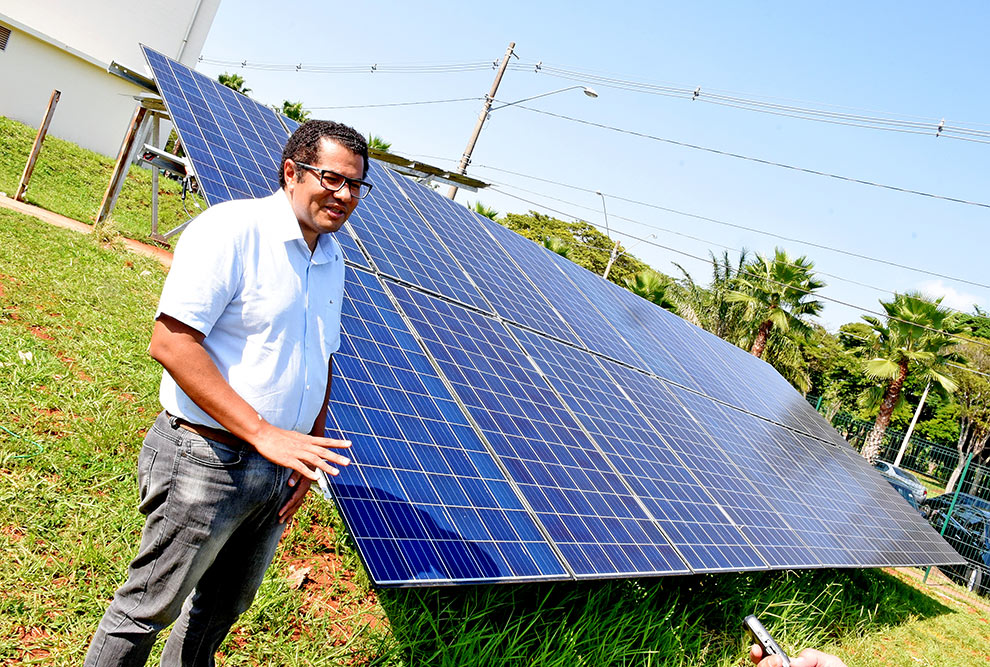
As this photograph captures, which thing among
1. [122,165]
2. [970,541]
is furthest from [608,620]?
[970,541]

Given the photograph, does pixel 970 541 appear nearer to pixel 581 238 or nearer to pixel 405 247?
pixel 405 247

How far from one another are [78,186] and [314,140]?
16.8 metres

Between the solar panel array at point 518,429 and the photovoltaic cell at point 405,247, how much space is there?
27 mm

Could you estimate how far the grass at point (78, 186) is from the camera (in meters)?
13.3

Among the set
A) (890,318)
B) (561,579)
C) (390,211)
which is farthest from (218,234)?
(890,318)

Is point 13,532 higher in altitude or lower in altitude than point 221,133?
lower

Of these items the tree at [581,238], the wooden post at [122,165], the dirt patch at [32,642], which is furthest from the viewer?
the tree at [581,238]

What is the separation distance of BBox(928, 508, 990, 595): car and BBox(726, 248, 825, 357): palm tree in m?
→ 12.8

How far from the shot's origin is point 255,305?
2.31 meters

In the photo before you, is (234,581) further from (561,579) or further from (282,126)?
(282,126)

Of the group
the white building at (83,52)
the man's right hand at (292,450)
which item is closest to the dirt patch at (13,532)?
the man's right hand at (292,450)

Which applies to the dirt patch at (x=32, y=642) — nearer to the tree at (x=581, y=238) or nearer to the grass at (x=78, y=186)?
the grass at (x=78, y=186)

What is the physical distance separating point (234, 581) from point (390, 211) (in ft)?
14.5

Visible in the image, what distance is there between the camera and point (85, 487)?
4086 mm
